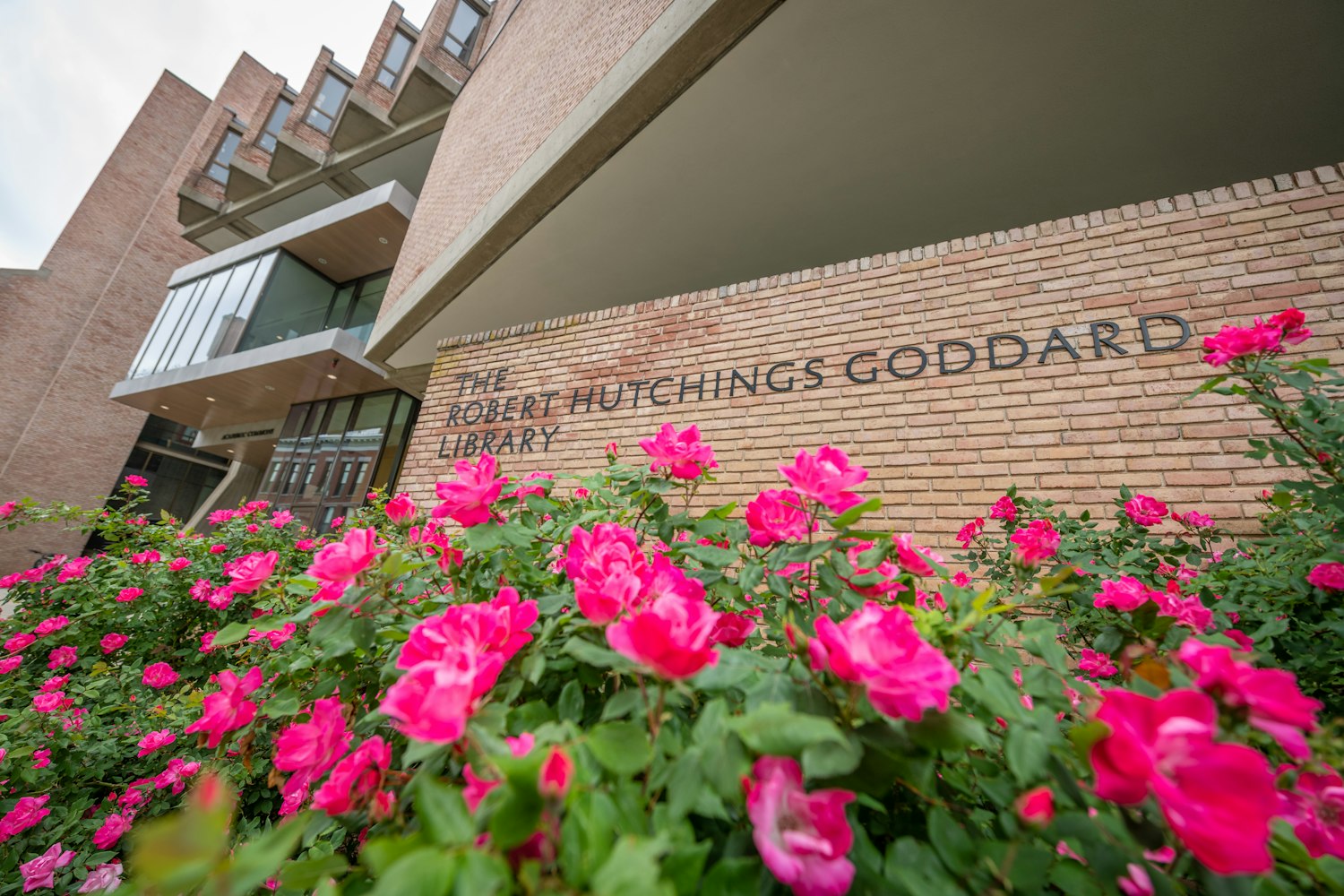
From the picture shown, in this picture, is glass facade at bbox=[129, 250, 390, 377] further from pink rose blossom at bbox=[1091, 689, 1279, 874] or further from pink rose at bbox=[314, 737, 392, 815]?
pink rose blossom at bbox=[1091, 689, 1279, 874]

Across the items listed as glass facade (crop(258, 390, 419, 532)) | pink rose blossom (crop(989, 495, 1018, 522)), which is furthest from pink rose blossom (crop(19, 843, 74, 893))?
glass facade (crop(258, 390, 419, 532))

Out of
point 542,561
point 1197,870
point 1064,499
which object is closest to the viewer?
point 1197,870

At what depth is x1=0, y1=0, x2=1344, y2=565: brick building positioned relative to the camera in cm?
278

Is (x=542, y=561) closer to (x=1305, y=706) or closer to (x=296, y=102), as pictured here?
(x=1305, y=706)

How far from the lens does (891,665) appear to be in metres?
0.51

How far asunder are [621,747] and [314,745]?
532mm

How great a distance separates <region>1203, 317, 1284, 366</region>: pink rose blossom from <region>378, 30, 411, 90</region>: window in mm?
14785

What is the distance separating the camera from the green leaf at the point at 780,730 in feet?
1.43

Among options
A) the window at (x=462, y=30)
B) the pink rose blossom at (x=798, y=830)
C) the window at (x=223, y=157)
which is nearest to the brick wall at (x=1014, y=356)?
the pink rose blossom at (x=798, y=830)

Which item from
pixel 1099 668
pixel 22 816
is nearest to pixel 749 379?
pixel 1099 668

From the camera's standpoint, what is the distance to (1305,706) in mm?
462

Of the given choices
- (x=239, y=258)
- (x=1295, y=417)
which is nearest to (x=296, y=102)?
(x=239, y=258)

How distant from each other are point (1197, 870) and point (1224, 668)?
0.19m

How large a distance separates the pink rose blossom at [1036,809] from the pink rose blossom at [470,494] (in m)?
0.86
